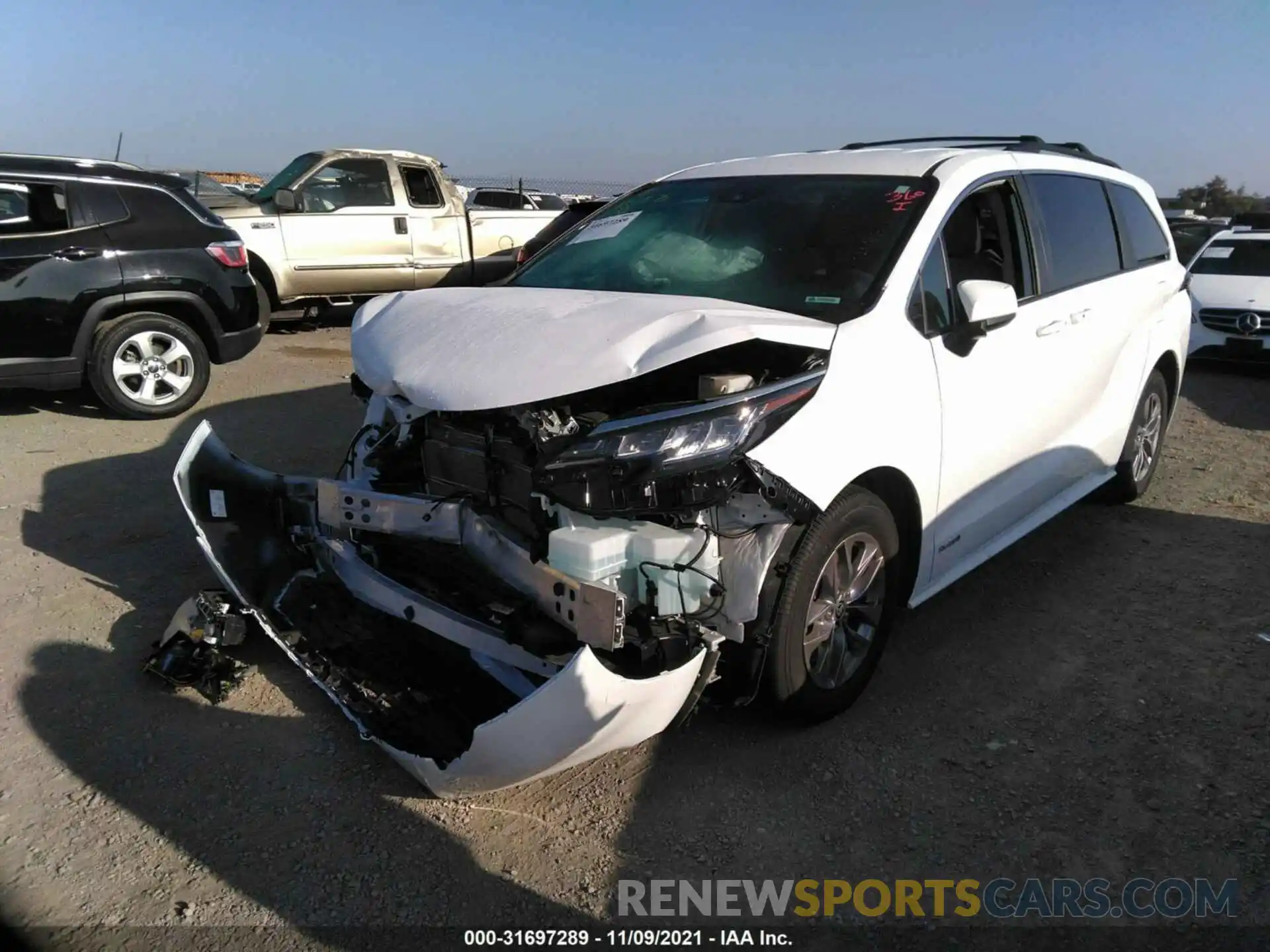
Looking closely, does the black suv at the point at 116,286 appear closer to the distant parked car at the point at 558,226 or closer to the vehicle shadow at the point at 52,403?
the vehicle shadow at the point at 52,403

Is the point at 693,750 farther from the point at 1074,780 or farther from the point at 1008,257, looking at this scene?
the point at 1008,257

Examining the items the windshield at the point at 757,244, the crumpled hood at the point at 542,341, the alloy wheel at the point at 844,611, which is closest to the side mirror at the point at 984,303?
the windshield at the point at 757,244

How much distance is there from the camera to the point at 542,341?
2.82 m

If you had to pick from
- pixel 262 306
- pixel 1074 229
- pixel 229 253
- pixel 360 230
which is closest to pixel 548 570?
pixel 1074 229

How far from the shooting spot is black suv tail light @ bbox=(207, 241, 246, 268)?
7229 mm

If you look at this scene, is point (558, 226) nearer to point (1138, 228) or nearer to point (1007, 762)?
point (1138, 228)

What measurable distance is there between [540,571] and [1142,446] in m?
4.28

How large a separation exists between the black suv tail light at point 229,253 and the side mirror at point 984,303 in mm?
5962

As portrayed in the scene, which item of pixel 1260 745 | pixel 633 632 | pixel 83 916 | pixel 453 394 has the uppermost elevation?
pixel 453 394

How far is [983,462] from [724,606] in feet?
A: 4.95

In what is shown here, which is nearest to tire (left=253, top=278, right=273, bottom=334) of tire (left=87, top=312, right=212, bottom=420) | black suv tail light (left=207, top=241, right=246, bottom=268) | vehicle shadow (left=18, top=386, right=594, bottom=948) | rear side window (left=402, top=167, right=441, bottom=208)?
black suv tail light (left=207, top=241, right=246, bottom=268)

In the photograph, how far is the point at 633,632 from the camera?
2.58 metres

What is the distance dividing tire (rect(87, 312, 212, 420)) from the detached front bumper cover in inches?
139

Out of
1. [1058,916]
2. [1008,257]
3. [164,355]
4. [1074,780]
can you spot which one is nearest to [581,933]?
[1058,916]
